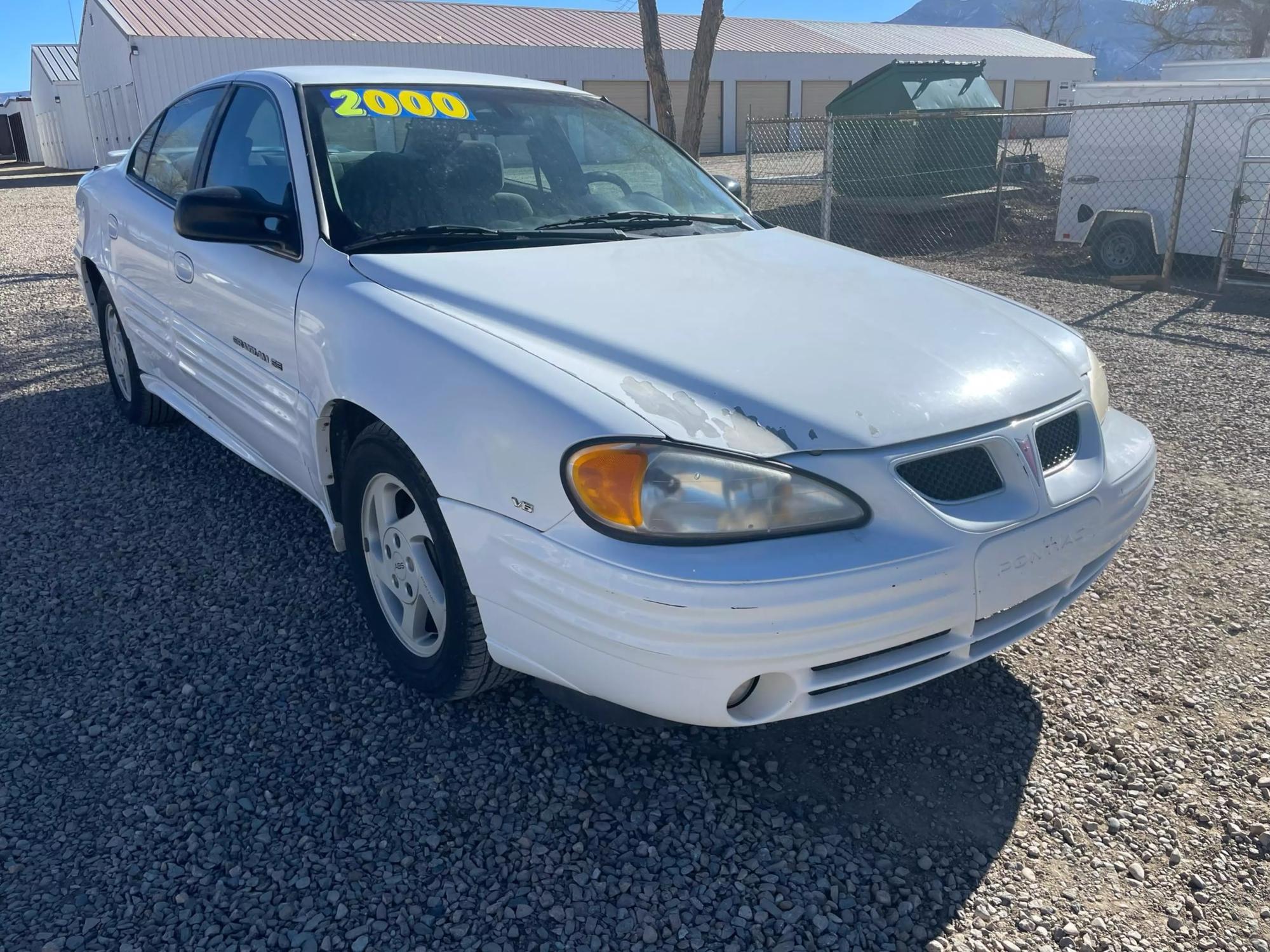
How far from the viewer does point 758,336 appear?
2.47 metres

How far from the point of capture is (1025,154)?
15.4 metres

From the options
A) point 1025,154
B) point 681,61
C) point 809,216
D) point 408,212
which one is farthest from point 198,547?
point 681,61

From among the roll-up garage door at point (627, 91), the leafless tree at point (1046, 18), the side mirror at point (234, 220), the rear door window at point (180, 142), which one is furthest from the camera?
the leafless tree at point (1046, 18)

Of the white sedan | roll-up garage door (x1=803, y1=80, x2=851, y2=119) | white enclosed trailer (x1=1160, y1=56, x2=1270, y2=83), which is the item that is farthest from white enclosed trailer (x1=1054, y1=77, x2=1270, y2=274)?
roll-up garage door (x1=803, y1=80, x2=851, y2=119)

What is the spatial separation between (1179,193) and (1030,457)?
7.85 meters

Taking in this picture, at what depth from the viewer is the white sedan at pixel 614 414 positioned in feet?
6.72

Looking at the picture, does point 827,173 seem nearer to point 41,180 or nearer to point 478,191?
point 478,191

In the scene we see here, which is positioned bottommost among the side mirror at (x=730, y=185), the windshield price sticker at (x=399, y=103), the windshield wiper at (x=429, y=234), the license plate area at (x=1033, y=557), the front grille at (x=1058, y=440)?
the license plate area at (x=1033, y=557)

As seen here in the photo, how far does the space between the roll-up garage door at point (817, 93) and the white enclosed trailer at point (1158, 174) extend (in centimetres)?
3199

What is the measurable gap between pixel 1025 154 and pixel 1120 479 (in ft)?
48.0

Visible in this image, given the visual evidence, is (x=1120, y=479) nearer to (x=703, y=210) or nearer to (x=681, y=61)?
(x=703, y=210)

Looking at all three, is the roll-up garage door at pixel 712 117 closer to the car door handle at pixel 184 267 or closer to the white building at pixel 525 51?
the white building at pixel 525 51

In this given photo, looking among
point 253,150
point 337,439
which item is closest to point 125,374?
point 253,150

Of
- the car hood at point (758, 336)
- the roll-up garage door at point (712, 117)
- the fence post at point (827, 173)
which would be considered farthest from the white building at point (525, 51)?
the car hood at point (758, 336)
